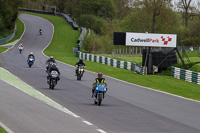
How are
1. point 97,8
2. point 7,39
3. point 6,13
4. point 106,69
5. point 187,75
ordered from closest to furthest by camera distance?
point 187,75 → point 106,69 → point 7,39 → point 6,13 → point 97,8

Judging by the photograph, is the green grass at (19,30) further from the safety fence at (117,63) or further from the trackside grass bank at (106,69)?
the safety fence at (117,63)

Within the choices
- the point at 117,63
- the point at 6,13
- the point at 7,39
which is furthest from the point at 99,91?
the point at 6,13

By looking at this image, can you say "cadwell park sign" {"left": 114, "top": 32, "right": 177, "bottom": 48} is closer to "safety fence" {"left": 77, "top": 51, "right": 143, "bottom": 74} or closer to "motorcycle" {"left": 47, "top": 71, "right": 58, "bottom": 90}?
"safety fence" {"left": 77, "top": 51, "right": 143, "bottom": 74}

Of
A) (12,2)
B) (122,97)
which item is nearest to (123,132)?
(122,97)

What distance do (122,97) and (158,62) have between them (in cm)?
2062

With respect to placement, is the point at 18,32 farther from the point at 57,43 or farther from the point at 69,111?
the point at 69,111

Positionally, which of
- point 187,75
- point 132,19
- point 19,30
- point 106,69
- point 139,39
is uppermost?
point 132,19

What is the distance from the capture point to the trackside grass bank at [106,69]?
26.5 meters

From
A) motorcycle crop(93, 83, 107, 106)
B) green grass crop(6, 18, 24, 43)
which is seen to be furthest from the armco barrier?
motorcycle crop(93, 83, 107, 106)

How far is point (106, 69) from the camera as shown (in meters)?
41.1

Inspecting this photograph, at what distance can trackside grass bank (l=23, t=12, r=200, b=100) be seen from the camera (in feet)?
87.0

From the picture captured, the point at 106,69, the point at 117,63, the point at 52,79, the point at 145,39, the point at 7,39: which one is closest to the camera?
the point at 52,79

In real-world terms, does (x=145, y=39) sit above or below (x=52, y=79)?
above

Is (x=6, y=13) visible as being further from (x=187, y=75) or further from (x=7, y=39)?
(x=187, y=75)
